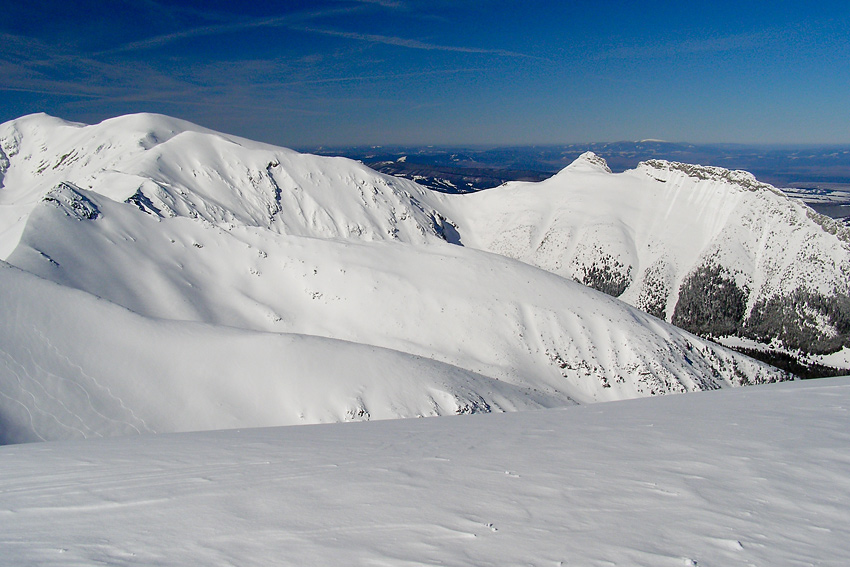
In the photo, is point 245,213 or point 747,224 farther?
point 747,224

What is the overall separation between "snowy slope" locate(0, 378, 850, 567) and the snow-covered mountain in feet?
70.0

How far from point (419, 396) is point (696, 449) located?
31018 mm

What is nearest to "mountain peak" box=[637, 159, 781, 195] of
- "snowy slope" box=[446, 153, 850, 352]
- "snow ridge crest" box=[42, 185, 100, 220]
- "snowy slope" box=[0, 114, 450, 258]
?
"snowy slope" box=[446, 153, 850, 352]

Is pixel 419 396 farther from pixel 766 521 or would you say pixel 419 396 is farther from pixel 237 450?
pixel 766 521

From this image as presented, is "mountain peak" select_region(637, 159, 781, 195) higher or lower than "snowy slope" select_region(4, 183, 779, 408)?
higher

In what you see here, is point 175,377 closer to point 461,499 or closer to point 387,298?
point 461,499

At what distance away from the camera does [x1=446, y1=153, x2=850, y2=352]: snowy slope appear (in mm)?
111562

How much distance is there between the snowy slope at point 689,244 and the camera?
111562 mm

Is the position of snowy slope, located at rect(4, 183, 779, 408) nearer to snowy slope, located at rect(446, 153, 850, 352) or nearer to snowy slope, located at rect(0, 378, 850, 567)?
snowy slope, located at rect(0, 378, 850, 567)

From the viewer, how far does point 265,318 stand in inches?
2421

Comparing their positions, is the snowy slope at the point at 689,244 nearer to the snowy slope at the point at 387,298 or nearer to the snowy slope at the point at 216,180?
the snowy slope at the point at 216,180

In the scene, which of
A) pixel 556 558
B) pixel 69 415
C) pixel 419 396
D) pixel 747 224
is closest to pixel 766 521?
pixel 556 558

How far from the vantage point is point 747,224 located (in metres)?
125

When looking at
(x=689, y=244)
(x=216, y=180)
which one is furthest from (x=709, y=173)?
(x=216, y=180)
